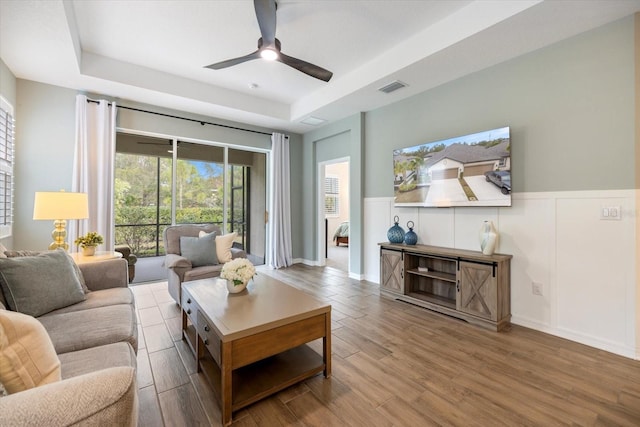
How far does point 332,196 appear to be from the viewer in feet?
29.8

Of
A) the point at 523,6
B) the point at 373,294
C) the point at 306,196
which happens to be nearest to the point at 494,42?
the point at 523,6

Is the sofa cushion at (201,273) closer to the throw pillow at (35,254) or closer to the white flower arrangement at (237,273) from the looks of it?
the throw pillow at (35,254)

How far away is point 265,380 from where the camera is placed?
185cm

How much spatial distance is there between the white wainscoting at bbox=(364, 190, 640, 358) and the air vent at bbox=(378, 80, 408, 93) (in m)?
1.79

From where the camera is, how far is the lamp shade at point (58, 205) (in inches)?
109

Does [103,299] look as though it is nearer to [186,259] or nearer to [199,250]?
[186,259]

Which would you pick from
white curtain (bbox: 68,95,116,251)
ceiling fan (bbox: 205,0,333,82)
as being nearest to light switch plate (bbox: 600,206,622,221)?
ceiling fan (bbox: 205,0,333,82)

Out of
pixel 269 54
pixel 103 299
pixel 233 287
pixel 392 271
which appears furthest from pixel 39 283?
pixel 392 271

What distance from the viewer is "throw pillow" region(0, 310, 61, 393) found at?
839 millimetres

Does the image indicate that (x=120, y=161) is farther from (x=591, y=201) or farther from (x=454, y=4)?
(x=591, y=201)

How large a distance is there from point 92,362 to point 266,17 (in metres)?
2.54

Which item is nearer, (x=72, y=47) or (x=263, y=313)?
(x=263, y=313)

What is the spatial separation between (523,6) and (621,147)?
144 centimetres

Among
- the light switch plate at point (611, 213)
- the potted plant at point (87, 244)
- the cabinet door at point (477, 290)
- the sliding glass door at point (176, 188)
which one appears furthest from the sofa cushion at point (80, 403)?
the sliding glass door at point (176, 188)
